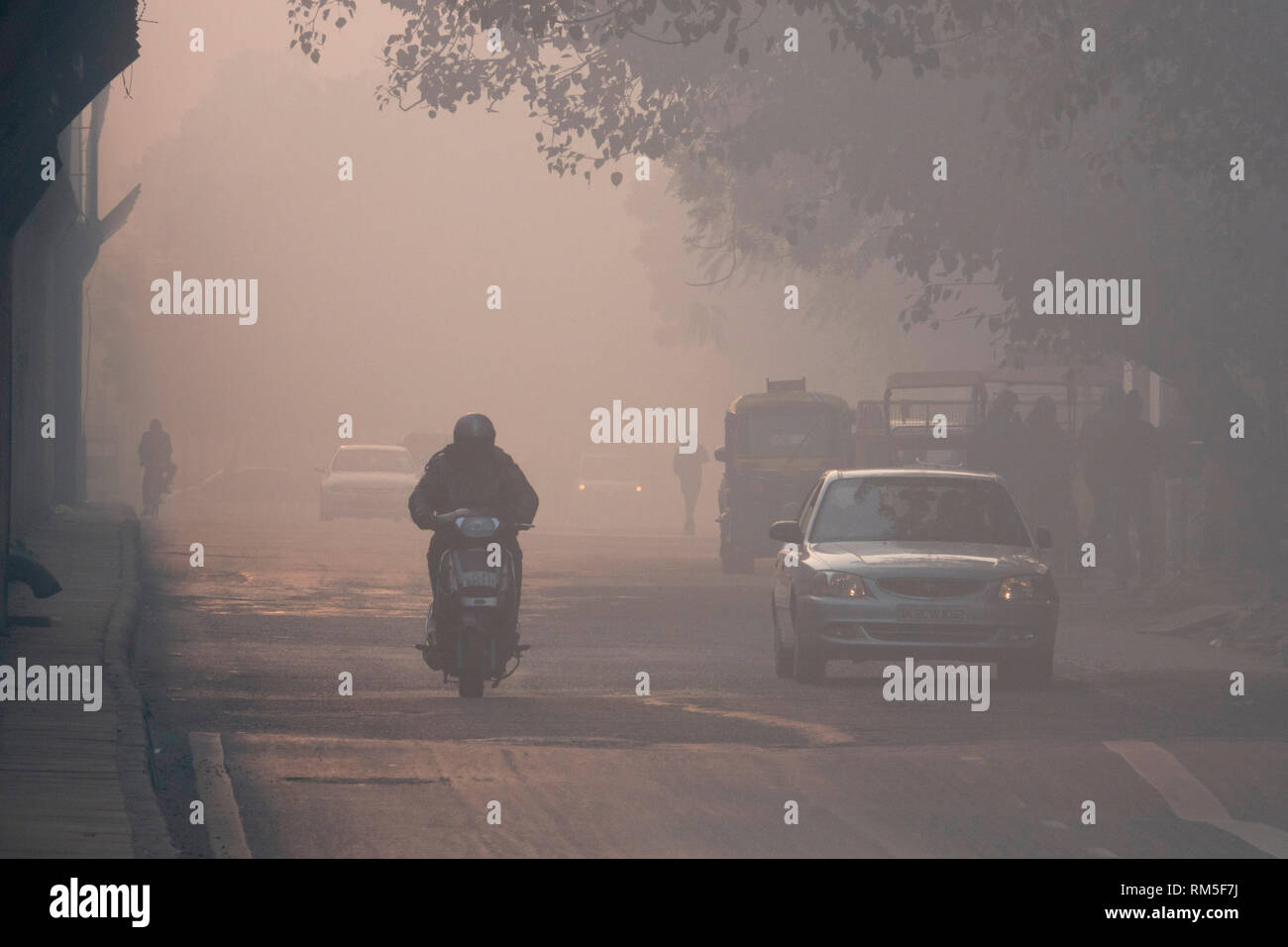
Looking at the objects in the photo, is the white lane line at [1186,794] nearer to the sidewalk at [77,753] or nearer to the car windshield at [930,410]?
the sidewalk at [77,753]

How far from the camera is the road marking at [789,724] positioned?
40.2ft

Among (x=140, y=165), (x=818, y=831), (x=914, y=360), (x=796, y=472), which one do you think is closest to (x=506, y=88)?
(x=796, y=472)

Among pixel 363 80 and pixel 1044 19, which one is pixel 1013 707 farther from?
pixel 363 80

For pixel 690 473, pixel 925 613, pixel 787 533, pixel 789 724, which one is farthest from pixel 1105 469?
pixel 690 473

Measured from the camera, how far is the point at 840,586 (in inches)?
590

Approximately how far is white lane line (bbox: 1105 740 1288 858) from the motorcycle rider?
13.4 feet

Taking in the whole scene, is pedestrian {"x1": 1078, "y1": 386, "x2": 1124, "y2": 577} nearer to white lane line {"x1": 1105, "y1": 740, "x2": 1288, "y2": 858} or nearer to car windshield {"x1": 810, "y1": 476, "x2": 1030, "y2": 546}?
car windshield {"x1": 810, "y1": 476, "x2": 1030, "y2": 546}

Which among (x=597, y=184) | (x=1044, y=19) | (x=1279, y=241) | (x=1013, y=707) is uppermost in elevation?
(x=597, y=184)

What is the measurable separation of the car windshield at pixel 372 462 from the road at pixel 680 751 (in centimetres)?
2653

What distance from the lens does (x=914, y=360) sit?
65438mm

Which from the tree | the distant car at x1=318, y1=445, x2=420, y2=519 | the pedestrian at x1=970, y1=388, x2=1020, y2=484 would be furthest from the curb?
the distant car at x1=318, y1=445, x2=420, y2=519

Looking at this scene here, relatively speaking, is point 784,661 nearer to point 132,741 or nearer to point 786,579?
point 786,579
